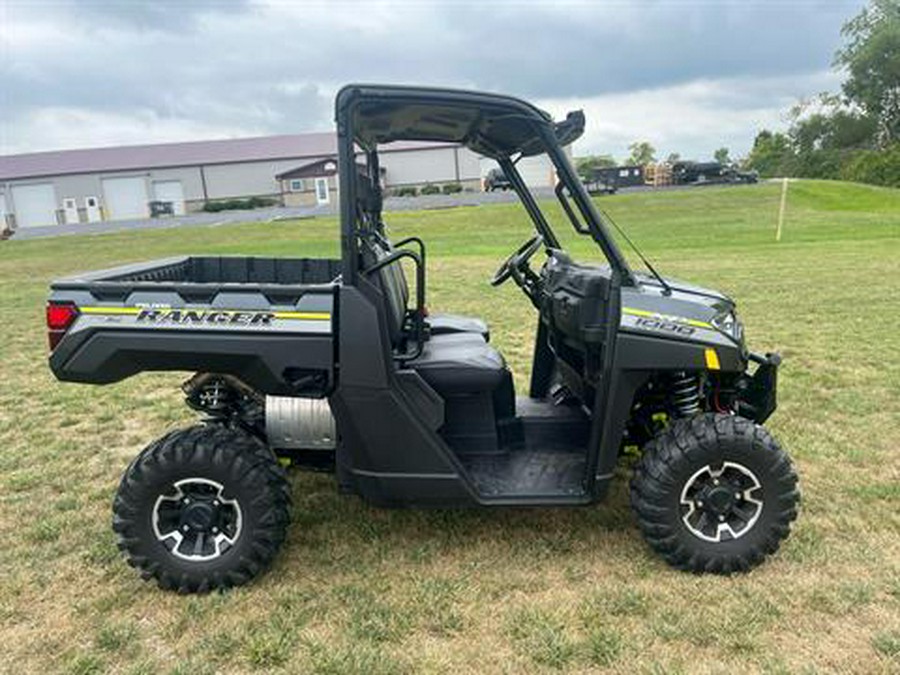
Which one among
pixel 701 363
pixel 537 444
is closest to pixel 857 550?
pixel 701 363

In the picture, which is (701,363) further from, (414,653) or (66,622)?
(66,622)

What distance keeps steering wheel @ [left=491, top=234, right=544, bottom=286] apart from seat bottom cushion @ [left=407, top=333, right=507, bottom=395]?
0.56 metres

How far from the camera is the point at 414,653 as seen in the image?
8.86 ft

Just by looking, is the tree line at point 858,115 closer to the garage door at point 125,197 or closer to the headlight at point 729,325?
the garage door at point 125,197

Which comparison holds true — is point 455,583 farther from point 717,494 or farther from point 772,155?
point 772,155

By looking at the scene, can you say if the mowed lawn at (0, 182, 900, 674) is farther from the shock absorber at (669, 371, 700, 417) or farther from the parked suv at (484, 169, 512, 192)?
the parked suv at (484, 169, 512, 192)

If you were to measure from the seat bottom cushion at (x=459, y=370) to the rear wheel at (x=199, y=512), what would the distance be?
773 mm

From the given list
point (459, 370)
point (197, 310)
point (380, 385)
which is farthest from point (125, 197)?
point (380, 385)

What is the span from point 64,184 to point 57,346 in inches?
2265

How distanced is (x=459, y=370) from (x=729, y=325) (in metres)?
1.15

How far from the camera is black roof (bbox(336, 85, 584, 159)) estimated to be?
2.90m

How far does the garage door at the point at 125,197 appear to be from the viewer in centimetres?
5400

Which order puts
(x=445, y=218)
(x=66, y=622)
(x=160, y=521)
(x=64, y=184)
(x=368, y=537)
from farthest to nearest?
(x=64, y=184)
(x=445, y=218)
(x=368, y=537)
(x=160, y=521)
(x=66, y=622)

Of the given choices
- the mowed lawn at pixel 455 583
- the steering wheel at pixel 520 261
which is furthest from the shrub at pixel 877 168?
the steering wheel at pixel 520 261
